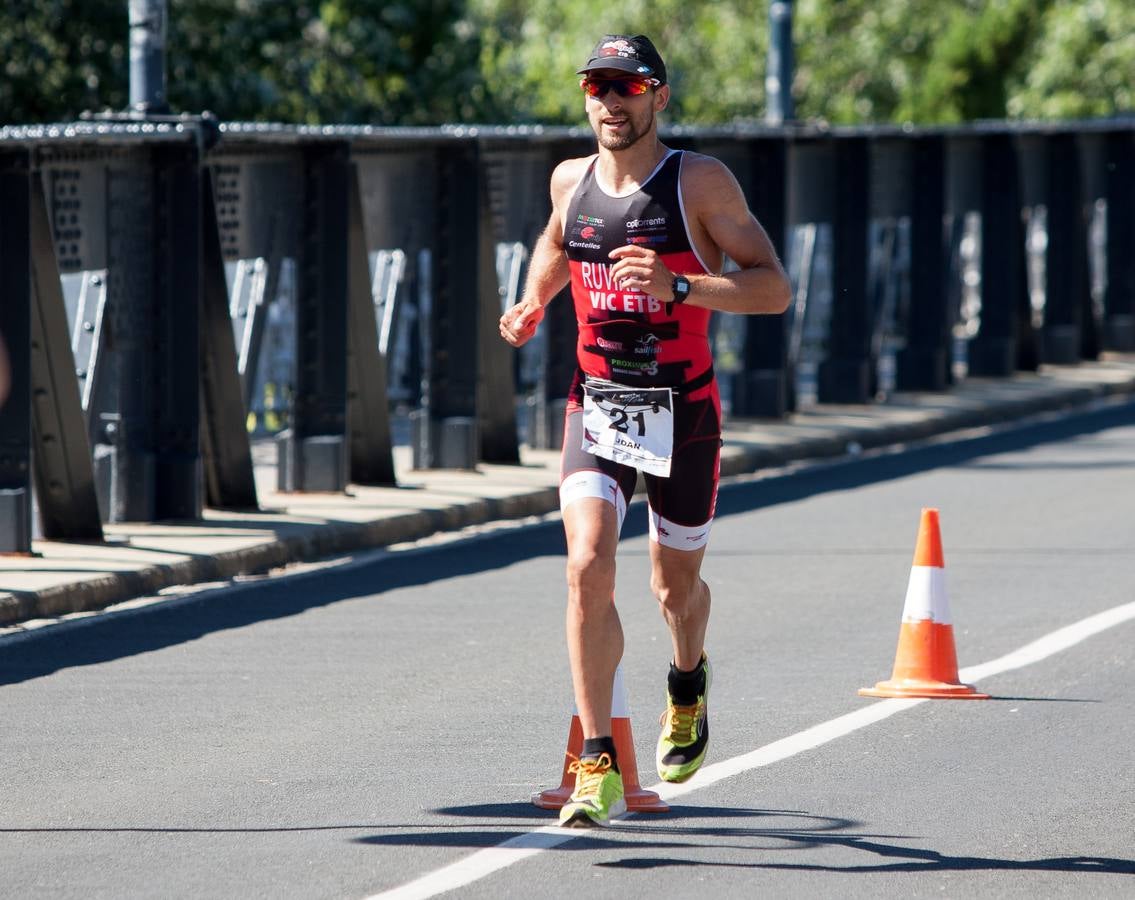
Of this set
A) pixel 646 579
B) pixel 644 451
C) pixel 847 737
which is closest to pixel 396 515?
pixel 646 579

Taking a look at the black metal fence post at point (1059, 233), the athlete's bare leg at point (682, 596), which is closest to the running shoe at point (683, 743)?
the athlete's bare leg at point (682, 596)

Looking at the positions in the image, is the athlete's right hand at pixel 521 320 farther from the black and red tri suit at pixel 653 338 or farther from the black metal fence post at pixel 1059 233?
the black metal fence post at pixel 1059 233

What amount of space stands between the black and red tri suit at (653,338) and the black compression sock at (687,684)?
394 mm

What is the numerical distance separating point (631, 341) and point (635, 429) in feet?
0.79

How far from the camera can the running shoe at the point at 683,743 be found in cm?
685

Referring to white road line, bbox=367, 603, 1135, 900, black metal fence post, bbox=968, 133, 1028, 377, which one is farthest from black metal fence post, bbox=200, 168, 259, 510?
black metal fence post, bbox=968, 133, 1028, 377

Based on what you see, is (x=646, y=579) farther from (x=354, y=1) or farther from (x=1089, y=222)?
(x=354, y=1)

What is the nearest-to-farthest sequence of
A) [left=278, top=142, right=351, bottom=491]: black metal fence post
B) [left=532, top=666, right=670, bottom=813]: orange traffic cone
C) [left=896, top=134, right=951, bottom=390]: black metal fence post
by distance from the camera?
1. [left=532, top=666, right=670, bottom=813]: orange traffic cone
2. [left=278, top=142, right=351, bottom=491]: black metal fence post
3. [left=896, top=134, right=951, bottom=390]: black metal fence post

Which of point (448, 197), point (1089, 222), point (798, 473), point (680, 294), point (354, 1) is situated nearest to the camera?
point (680, 294)

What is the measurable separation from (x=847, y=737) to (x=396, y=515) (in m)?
5.50

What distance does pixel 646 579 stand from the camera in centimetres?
1144

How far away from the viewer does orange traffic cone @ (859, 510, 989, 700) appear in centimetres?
845

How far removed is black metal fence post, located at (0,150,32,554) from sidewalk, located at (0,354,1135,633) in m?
0.25

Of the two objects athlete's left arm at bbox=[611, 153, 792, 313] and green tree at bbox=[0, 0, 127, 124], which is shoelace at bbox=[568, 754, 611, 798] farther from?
green tree at bbox=[0, 0, 127, 124]
